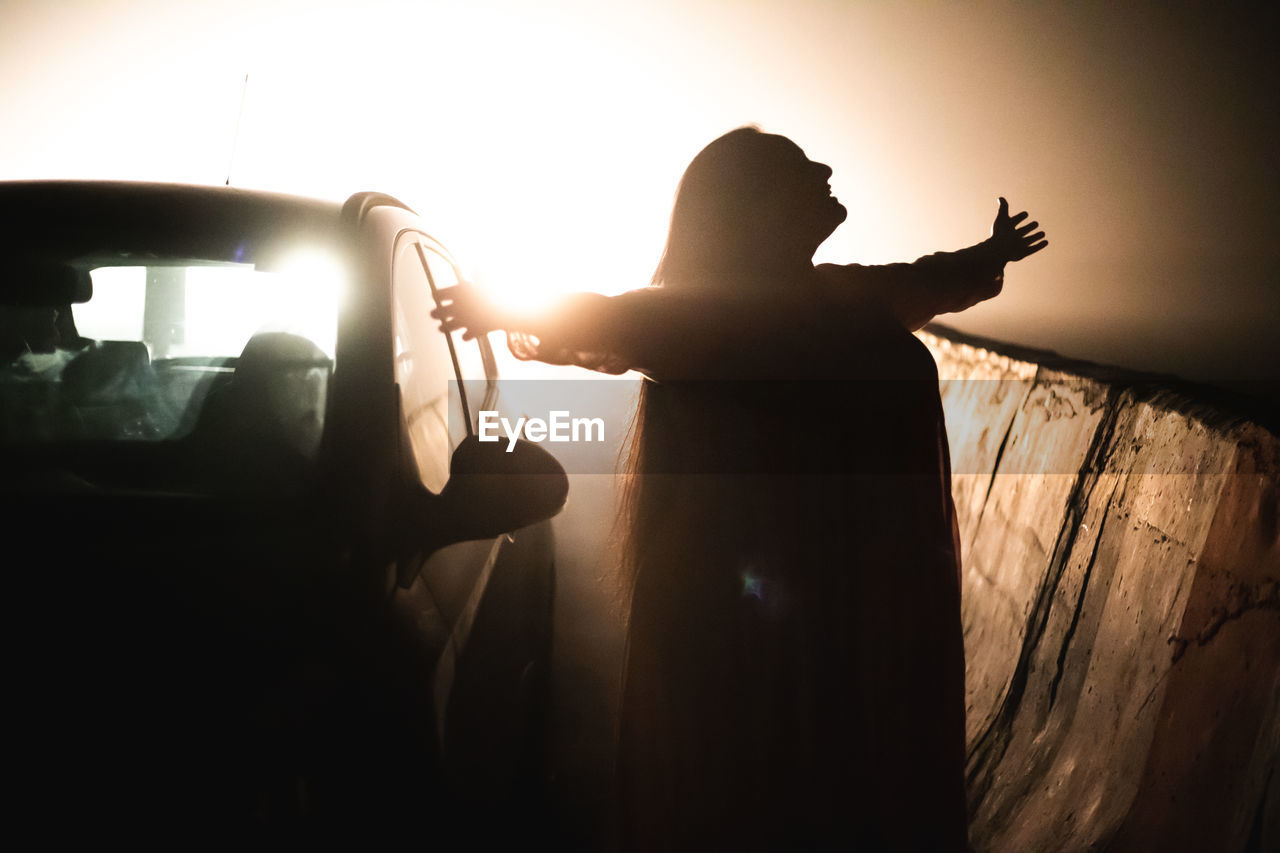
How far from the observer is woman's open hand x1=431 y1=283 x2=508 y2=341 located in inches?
62.2

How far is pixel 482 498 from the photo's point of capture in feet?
5.25

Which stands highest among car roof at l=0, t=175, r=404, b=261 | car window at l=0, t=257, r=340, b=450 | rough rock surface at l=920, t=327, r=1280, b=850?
car roof at l=0, t=175, r=404, b=261

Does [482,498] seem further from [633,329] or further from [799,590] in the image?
[799,590]

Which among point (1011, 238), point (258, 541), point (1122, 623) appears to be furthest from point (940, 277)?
point (258, 541)

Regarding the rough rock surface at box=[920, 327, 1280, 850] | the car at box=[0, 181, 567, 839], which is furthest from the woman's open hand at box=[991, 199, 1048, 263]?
the car at box=[0, 181, 567, 839]

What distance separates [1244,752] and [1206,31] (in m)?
2.88

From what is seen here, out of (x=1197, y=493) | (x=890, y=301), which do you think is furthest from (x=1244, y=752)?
(x=890, y=301)

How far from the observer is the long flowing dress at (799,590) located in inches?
69.8

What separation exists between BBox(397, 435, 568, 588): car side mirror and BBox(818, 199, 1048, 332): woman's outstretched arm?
2.93 ft

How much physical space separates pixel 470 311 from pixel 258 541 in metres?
0.57

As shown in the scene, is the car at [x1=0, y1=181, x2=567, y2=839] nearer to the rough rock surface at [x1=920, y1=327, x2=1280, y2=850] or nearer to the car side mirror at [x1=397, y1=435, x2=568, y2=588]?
the car side mirror at [x1=397, y1=435, x2=568, y2=588]

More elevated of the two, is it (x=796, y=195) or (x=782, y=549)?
(x=796, y=195)

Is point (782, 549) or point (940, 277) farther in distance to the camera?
point (940, 277)

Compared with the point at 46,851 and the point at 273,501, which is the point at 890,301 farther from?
the point at 46,851
